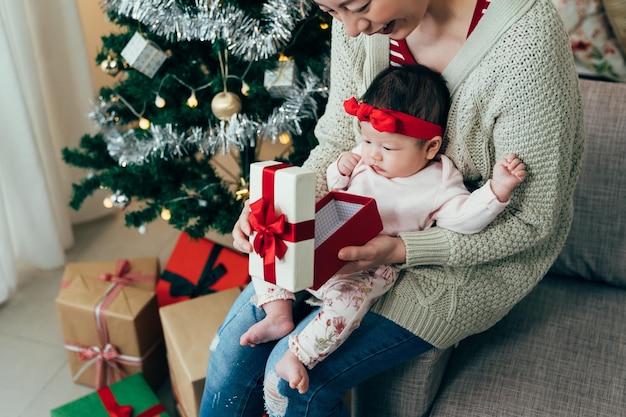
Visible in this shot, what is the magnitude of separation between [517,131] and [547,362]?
20.6 inches

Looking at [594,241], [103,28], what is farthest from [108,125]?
[594,241]

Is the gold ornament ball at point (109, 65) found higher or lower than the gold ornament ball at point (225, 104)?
higher

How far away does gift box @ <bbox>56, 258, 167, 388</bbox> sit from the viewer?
5.58 feet

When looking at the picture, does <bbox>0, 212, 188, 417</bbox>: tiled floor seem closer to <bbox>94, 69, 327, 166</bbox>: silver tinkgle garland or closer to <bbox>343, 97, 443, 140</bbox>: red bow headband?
<bbox>94, 69, 327, 166</bbox>: silver tinkgle garland

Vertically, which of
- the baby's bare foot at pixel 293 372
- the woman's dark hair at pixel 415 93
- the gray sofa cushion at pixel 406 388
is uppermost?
the woman's dark hair at pixel 415 93

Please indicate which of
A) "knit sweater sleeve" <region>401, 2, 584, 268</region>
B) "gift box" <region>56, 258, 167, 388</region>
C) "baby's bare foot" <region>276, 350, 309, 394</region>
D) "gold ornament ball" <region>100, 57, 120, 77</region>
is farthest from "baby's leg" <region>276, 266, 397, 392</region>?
"gold ornament ball" <region>100, 57, 120, 77</region>

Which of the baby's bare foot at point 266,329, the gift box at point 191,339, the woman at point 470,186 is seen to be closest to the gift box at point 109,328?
the gift box at point 191,339

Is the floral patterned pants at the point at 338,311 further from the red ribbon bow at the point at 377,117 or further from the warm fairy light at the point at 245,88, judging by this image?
the warm fairy light at the point at 245,88

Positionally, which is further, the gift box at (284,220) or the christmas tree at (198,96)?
the christmas tree at (198,96)

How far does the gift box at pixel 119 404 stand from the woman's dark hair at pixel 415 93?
38.9 inches

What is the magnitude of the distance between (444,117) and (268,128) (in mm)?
590

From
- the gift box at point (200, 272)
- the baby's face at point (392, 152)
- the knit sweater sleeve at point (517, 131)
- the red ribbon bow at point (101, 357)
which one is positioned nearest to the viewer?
the knit sweater sleeve at point (517, 131)

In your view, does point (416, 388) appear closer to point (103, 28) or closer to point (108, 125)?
point (108, 125)

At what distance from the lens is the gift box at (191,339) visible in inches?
59.1
